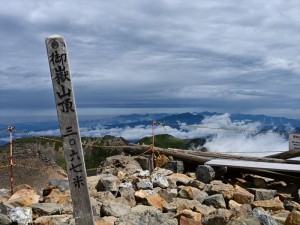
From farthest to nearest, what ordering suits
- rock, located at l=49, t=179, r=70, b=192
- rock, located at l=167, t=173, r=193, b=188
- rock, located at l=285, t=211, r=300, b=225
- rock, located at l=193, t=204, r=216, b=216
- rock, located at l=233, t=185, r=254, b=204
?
rock, located at l=167, t=173, r=193, b=188, rock, located at l=49, t=179, r=70, b=192, rock, located at l=233, t=185, r=254, b=204, rock, located at l=193, t=204, r=216, b=216, rock, located at l=285, t=211, r=300, b=225

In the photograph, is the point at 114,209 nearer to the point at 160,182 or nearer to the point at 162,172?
the point at 160,182

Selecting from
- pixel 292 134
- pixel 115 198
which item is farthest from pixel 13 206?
pixel 292 134

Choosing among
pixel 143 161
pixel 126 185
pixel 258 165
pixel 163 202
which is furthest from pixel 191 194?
pixel 143 161

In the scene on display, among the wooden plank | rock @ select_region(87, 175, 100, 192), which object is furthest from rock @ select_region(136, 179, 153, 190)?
the wooden plank

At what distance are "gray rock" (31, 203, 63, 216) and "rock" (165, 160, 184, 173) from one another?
5.82m

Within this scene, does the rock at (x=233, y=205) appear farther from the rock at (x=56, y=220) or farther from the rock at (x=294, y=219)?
the rock at (x=56, y=220)

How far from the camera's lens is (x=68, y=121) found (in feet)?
22.4

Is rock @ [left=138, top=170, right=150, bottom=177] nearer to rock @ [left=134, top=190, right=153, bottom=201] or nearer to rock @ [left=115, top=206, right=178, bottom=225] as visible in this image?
rock @ [left=134, top=190, right=153, bottom=201]

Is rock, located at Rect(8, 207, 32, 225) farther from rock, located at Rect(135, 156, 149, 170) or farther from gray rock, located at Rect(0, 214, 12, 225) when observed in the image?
rock, located at Rect(135, 156, 149, 170)

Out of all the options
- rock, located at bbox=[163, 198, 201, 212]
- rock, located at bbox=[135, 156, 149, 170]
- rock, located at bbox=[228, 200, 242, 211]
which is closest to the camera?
rock, located at bbox=[163, 198, 201, 212]

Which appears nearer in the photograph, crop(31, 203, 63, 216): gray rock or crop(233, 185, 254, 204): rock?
crop(31, 203, 63, 216): gray rock

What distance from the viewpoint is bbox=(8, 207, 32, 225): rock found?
852 cm

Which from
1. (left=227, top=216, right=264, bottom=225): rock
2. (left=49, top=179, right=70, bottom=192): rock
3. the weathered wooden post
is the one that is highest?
the weathered wooden post

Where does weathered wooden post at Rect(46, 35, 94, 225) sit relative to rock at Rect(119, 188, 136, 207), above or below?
above
